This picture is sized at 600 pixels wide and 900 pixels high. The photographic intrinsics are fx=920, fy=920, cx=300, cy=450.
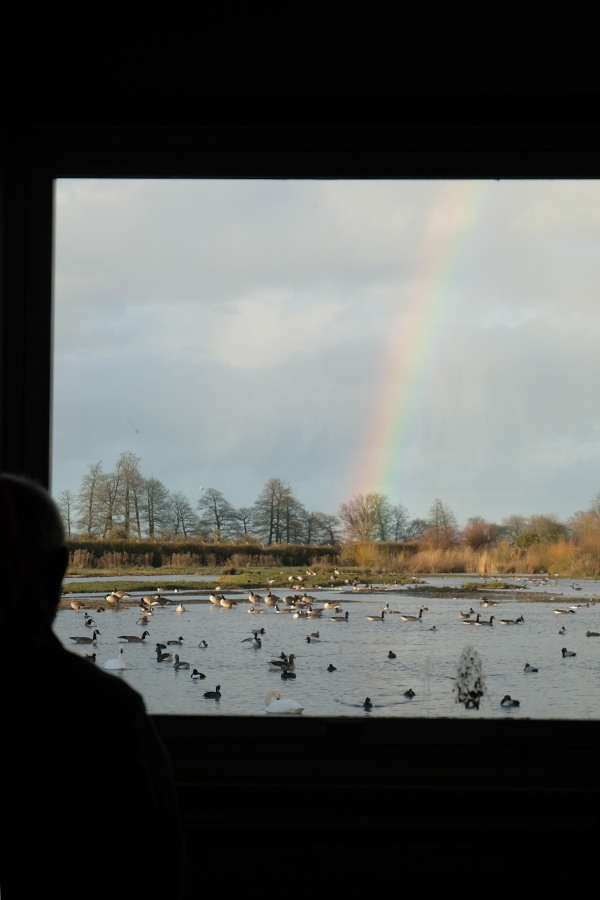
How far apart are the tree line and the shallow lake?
0.12 m

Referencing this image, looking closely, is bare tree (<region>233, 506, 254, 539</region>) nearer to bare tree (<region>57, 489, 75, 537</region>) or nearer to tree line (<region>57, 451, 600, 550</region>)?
tree line (<region>57, 451, 600, 550</region>)

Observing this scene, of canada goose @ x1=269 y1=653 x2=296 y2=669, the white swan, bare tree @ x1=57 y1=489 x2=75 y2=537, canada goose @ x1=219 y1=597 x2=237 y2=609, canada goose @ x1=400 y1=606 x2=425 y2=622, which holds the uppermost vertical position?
bare tree @ x1=57 y1=489 x2=75 y2=537

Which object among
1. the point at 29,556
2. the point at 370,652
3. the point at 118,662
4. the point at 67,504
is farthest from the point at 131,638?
the point at 29,556

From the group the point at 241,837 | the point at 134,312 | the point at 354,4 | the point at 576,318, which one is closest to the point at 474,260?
the point at 576,318

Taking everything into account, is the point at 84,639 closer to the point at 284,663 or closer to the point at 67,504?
the point at 67,504

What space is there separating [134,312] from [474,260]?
0.79 metres

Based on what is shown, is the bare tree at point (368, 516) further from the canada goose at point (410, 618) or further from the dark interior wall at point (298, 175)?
the dark interior wall at point (298, 175)

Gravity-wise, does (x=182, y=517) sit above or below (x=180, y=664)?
above

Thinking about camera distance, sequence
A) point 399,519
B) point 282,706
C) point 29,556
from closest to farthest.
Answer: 1. point 29,556
2. point 282,706
3. point 399,519

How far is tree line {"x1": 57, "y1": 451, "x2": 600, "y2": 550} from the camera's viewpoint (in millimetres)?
2080

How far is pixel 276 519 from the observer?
210 centimetres

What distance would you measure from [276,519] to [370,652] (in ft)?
1.19

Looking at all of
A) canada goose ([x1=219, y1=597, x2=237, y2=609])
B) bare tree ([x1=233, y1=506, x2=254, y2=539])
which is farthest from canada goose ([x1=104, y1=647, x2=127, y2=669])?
bare tree ([x1=233, y1=506, x2=254, y2=539])

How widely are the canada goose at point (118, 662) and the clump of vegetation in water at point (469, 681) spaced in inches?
28.9
